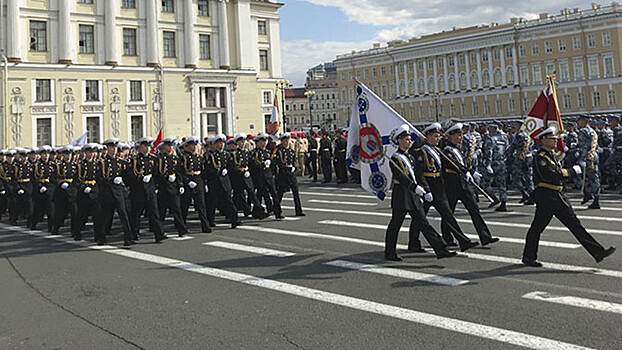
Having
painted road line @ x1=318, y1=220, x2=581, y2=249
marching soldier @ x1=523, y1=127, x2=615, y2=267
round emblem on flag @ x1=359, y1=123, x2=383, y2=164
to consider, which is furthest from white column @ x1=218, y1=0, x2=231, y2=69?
marching soldier @ x1=523, y1=127, x2=615, y2=267

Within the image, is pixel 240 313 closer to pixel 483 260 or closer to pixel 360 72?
pixel 483 260

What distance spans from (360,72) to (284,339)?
111m

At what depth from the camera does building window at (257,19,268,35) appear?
209 feet

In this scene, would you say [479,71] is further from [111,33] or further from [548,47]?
[111,33]

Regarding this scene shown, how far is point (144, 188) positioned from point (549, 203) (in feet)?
25.0

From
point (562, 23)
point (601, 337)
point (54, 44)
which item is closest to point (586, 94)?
point (562, 23)

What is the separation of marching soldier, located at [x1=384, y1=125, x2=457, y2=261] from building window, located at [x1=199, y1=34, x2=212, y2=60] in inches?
2057

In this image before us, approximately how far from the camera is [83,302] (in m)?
7.02

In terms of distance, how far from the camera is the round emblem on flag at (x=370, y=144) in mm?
9688

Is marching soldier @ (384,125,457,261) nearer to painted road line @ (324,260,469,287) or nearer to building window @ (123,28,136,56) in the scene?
painted road line @ (324,260,469,287)

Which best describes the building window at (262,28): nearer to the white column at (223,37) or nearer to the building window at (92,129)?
the white column at (223,37)

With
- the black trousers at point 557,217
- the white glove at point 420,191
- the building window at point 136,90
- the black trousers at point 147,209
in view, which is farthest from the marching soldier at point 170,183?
the building window at point 136,90

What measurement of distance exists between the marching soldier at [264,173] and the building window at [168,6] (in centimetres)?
4620

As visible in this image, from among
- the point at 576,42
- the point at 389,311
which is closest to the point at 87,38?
the point at 389,311
